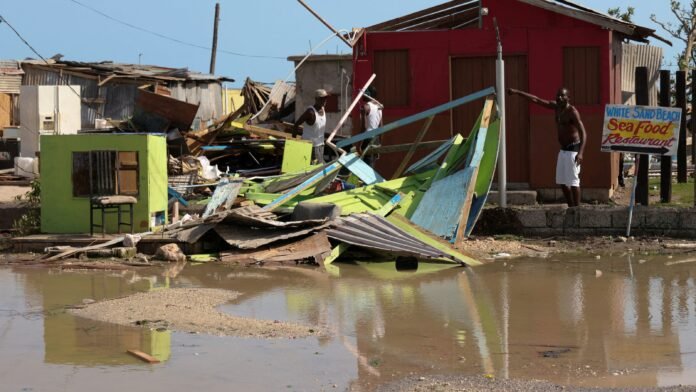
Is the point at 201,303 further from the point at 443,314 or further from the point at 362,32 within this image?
the point at 362,32

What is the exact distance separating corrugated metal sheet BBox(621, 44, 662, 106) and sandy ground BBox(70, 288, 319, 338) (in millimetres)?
13028

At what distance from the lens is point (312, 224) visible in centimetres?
1240

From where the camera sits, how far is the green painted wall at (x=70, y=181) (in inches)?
512

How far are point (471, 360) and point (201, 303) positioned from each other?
2.97 metres

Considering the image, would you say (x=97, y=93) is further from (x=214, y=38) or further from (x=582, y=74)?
(x=582, y=74)

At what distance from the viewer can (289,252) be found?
1208cm

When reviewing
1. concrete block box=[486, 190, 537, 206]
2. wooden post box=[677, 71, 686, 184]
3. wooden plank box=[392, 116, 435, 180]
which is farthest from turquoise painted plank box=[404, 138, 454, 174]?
wooden post box=[677, 71, 686, 184]

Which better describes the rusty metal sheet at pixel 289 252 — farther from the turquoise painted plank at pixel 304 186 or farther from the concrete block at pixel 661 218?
the concrete block at pixel 661 218

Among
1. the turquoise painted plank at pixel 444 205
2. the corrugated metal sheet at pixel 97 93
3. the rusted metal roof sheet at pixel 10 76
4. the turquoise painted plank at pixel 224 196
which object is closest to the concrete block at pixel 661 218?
the turquoise painted plank at pixel 444 205

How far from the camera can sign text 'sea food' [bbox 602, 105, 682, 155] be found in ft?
44.5

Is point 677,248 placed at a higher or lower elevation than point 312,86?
lower

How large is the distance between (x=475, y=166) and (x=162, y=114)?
27.2ft

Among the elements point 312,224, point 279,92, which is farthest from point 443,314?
point 279,92

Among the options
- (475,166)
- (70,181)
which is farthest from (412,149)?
(70,181)
